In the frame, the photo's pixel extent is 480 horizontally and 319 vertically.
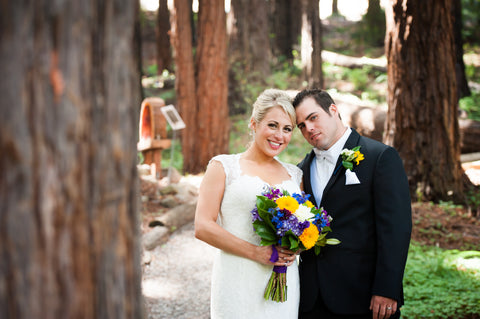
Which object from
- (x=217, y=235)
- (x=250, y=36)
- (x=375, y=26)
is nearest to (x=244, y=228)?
(x=217, y=235)

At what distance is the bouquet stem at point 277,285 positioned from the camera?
2838mm


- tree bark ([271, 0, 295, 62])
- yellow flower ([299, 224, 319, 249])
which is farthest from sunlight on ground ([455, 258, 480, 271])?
tree bark ([271, 0, 295, 62])

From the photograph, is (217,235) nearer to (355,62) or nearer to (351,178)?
(351,178)

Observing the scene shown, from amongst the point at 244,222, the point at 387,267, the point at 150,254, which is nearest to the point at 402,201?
the point at 387,267

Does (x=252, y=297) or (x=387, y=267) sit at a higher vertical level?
(x=387, y=267)

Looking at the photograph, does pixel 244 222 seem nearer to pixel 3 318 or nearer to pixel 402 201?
pixel 402 201

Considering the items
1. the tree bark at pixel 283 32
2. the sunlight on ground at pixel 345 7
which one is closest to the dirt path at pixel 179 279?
the tree bark at pixel 283 32

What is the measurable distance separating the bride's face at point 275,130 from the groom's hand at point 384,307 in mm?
1192

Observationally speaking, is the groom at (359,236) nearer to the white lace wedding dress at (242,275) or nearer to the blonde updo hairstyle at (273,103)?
the blonde updo hairstyle at (273,103)

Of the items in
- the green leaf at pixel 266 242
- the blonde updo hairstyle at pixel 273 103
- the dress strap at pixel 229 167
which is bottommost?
the green leaf at pixel 266 242

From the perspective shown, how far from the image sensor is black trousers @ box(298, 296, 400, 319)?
113 inches

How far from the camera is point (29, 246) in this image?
1048 mm

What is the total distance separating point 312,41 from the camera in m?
14.9

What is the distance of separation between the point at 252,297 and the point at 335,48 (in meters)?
21.0
